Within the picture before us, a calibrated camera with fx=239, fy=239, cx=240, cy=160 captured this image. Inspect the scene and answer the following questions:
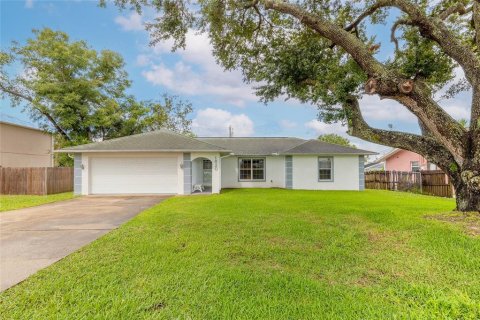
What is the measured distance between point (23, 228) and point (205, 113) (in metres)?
26.9

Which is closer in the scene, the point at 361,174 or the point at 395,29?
the point at 395,29

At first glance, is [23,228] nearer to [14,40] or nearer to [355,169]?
[355,169]

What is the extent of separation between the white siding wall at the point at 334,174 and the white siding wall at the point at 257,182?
4.49 feet

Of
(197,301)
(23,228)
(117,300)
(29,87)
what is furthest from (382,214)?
(29,87)

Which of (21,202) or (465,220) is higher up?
(465,220)

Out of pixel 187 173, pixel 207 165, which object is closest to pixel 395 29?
pixel 187 173

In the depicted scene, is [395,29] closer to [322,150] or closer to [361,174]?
[322,150]

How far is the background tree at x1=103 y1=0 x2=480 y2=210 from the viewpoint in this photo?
5.94 m

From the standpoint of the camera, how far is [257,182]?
18141mm

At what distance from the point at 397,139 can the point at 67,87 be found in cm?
2301

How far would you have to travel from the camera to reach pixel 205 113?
105ft

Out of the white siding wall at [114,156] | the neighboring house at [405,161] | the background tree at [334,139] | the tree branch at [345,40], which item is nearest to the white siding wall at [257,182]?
the white siding wall at [114,156]

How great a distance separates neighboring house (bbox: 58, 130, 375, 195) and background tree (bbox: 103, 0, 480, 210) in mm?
5934

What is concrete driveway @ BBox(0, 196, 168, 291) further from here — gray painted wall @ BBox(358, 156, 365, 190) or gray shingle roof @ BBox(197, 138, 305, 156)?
gray painted wall @ BBox(358, 156, 365, 190)
